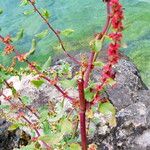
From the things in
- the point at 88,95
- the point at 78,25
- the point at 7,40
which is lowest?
the point at 78,25

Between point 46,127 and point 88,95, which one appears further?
point 46,127

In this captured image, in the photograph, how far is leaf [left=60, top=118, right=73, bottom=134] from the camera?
7.99 ft

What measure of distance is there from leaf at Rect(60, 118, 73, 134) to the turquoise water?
24.8 feet

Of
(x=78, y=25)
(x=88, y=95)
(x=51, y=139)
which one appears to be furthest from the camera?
(x=78, y=25)

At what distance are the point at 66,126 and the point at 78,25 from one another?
10.7 metres

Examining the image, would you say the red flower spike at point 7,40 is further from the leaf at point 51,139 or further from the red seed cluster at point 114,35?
the red seed cluster at point 114,35

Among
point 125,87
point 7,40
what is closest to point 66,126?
point 7,40

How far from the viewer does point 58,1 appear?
49.0 ft

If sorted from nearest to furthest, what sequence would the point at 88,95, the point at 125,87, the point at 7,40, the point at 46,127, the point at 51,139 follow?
the point at 88,95
the point at 51,139
the point at 7,40
the point at 46,127
the point at 125,87

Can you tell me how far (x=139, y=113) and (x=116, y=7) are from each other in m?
2.91

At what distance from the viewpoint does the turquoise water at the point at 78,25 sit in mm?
11383

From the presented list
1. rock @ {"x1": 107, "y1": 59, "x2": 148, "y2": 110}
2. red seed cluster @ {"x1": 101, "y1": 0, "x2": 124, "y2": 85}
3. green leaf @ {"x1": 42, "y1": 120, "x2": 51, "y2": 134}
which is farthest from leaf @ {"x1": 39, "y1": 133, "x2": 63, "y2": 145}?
rock @ {"x1": 107, "y1": 59, "x2": 148, "y2": 110}

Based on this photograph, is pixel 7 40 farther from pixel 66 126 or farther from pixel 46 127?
pixel 46 127

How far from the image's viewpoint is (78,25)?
13.1 meters
